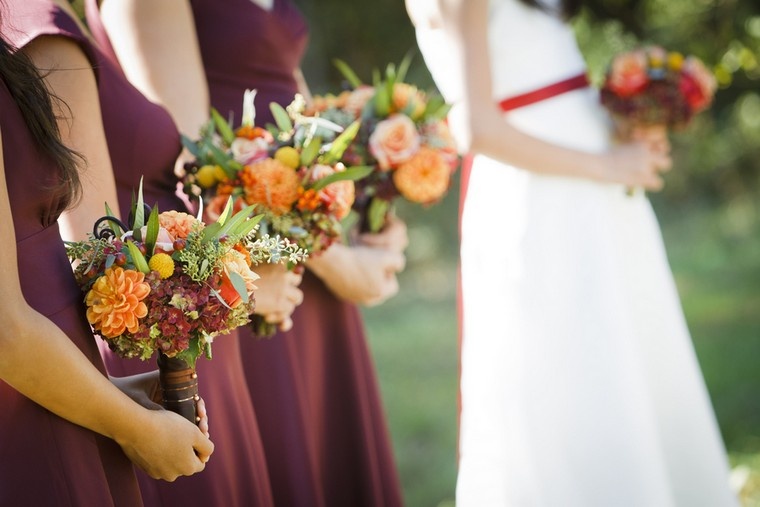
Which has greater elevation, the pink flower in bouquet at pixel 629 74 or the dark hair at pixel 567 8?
the dark hair at pixel 567 8

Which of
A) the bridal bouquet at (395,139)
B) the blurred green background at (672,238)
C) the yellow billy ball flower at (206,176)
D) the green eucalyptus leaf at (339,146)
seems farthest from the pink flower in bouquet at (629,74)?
the yellow billy ball flower at (206,176)

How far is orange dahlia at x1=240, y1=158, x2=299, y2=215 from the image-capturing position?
8.32 ft

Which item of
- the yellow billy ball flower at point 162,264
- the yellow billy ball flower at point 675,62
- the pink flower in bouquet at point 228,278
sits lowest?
the pink flower in bouquet at point 228,278

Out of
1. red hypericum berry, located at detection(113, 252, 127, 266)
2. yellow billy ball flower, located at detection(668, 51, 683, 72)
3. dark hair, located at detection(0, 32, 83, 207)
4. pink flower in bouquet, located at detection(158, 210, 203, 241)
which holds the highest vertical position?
dark hair, located at detection(0, 32, 83, 207)

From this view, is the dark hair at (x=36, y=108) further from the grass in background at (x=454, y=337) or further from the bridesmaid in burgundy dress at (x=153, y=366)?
the grass in background at (x=454, y=337)

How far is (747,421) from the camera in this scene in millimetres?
5750

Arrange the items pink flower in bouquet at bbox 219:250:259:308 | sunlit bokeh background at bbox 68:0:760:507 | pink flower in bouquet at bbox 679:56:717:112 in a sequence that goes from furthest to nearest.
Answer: sunlit bokeh background at bbox 68:0:760:507 → pink flower in bouquet at bbox 679:56:717:112 → pink flower in bouquet at bbox 219:250:259:308

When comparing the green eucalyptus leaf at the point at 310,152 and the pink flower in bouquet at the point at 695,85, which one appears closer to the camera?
the green eucalyptus leaf at the point at 310,152

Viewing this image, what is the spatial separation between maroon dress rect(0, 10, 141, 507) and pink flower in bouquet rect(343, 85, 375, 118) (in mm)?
1353

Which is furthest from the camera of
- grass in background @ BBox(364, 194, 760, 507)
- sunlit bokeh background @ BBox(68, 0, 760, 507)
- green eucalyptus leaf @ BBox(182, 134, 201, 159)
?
sunlit bokeh background @ BBox(68, 0, 760, 507)

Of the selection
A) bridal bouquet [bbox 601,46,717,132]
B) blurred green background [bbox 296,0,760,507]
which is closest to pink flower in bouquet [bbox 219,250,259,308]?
bridal bouquet [bbox 601,46,717,132]

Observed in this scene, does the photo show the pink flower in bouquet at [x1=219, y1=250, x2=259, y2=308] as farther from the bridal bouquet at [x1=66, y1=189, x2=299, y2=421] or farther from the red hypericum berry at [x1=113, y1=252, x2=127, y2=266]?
the red hypericum berry at [x1=113, y1=252, x2=127, y2=266]

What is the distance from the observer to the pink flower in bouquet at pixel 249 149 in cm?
260

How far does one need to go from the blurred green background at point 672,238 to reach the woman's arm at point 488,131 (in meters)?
0.93
